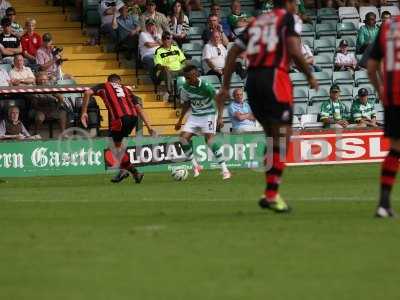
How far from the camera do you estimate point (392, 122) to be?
12523mm

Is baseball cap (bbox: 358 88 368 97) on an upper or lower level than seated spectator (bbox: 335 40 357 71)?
lower

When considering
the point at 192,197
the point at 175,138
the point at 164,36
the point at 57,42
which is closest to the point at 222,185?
the point at 192,197

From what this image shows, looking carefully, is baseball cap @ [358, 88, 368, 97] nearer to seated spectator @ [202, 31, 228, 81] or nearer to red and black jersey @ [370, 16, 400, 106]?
seated spectator @ [202, 31, 228, 81]

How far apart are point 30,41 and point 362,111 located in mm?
6728

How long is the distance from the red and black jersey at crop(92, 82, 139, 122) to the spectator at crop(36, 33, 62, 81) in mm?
4075

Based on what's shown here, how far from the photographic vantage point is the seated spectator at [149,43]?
2833cm

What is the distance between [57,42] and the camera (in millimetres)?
29375

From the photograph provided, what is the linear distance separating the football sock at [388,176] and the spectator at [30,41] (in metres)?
15.5

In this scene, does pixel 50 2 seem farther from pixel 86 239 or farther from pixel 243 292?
pixel 243 292

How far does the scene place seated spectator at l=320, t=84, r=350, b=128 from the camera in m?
27.2

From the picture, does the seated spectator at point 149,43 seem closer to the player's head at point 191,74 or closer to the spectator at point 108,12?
the spectator at point 108,12

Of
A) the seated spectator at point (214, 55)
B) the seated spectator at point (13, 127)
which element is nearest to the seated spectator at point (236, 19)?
the seated spectator at point (214, 55)

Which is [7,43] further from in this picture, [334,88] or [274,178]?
[274,178]

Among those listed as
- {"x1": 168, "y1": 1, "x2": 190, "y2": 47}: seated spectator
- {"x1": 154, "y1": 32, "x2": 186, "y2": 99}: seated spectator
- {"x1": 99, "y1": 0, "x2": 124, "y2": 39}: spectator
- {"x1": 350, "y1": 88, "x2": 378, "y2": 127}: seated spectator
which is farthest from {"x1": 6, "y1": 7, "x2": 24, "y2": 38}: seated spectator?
{"x1": 350, "y1": 88, "x2": 378, "y2": 127}: seated spectator
